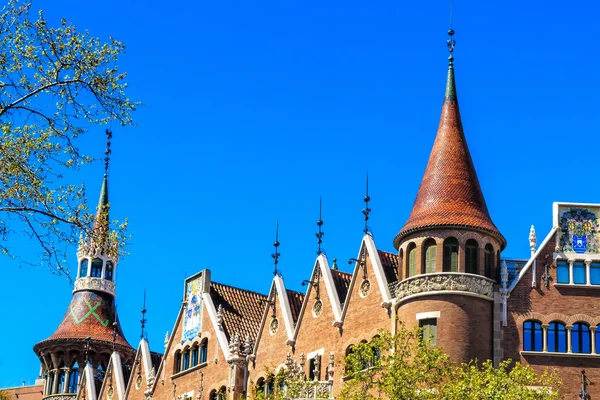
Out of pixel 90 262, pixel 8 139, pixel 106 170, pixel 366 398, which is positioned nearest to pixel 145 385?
pixel 90 262

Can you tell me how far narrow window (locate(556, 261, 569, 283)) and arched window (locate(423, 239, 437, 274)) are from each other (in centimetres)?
425

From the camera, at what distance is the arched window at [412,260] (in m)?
42.9

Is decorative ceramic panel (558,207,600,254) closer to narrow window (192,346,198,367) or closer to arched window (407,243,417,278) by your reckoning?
arched window (407,243,417,278)

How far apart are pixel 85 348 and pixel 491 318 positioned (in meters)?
27.7

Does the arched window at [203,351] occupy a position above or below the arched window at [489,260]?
below

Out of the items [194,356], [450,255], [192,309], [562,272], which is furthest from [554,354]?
[192,309]

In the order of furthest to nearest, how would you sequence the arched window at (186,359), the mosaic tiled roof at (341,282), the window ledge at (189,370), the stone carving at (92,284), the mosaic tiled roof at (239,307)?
Answer: 1. the stone carving at (92,284)
2. the arched window at (186,359)
3. the window ledge at (189,370)
4. the mosaic tiled roof at (239,307)
5. the mosaic tiled roof at (341,282)

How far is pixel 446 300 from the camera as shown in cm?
4150

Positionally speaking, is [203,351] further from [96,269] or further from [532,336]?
[532,336]

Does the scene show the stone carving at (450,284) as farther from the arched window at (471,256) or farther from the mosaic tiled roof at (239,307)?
the mosaic tiled roof at (239,307)

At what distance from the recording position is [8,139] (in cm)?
2178

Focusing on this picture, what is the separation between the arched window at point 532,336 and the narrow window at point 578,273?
205 cm

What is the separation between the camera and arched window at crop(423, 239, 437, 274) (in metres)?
42.4

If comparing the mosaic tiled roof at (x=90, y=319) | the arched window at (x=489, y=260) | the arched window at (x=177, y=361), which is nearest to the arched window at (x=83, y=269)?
the mosaic tiled roof at (x=90, y=319)
